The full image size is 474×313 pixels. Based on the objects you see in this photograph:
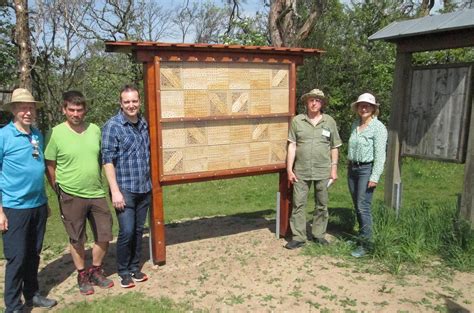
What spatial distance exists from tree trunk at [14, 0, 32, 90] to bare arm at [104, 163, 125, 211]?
20.5ft

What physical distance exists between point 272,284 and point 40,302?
2.06 meters

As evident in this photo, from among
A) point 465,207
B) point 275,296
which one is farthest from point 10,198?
point 465,207

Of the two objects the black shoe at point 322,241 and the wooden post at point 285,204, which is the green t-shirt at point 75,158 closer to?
the wooden post at point 285,204

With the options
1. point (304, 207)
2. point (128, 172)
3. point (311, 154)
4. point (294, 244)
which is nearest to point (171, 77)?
point (128, 172)

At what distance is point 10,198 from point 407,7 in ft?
55.9

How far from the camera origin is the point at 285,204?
213 inches

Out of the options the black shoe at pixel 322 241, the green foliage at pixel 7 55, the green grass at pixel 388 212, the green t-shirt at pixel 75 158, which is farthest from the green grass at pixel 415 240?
the green foliage at pixel 7 55

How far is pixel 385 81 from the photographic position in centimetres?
1227

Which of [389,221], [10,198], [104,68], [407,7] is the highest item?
[407,7]

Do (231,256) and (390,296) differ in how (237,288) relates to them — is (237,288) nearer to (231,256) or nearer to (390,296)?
(231,256)

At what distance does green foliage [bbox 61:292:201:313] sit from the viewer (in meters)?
3.67

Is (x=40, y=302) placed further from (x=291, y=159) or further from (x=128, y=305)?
(x=291, y=159)

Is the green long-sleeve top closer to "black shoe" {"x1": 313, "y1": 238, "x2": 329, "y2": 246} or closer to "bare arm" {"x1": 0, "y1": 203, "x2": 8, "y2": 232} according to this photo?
"black shoe" {"x1": 313, "y1": 238, "x2": 329, "y2": 246}

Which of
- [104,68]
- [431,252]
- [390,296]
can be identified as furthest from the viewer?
[104,68]
